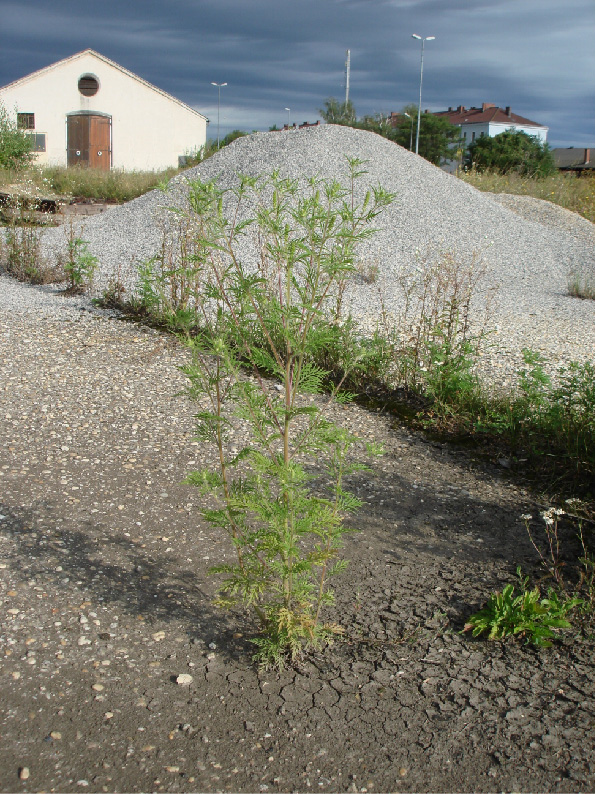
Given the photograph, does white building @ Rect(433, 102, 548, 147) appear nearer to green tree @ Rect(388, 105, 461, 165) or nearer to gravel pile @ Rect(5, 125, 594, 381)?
green tree @ Rect(388, 105, 461, 165)

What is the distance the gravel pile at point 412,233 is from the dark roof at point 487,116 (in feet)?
171

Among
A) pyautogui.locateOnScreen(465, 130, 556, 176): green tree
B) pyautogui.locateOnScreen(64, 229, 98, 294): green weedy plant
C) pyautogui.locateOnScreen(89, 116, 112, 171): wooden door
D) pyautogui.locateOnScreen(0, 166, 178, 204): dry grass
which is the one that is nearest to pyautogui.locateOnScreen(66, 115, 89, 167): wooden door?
pyautogui.locateOnScreen(89, 116, 112, 171): wooden door

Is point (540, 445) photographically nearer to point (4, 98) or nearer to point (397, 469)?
point (397, 469)

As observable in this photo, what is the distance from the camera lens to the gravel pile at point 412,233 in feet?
29.4

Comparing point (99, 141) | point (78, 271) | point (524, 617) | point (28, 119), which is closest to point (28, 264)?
point (78, 271)

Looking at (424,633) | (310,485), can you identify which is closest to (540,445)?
(310,485)

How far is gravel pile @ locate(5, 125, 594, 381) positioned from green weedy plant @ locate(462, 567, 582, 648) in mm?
5211

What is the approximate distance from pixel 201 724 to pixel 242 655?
1.21 ft

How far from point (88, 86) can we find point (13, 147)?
11356 millimetres

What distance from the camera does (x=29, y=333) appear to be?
629 cm

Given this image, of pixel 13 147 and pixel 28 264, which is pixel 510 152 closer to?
pixel 13 147

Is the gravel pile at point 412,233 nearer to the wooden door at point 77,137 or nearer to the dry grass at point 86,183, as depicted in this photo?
the dry grass at point 86,183

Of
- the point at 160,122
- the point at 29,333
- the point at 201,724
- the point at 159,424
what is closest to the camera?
the point at 201,724

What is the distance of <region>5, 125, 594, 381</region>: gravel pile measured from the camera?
353 inches
